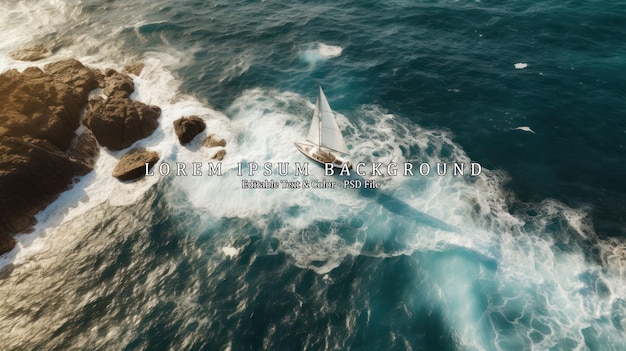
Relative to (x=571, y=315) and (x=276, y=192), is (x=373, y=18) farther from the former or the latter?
(x=571, y=315)

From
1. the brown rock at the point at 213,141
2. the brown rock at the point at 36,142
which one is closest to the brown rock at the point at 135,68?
the brown rock at the point at 36,142

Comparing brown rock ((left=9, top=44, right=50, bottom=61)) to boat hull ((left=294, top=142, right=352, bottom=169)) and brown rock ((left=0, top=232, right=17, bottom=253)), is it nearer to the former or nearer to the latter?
brown rock ((left=0, top=232, right=17, bottom=253))

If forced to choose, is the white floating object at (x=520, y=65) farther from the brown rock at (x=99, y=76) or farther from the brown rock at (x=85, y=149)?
the brown rock at (x=99, y=76)

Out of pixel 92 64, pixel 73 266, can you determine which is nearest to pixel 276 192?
pixel 73 266

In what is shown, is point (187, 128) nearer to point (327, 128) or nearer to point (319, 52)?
point (327, 128)

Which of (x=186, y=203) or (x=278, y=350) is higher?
(x=186, y=203)

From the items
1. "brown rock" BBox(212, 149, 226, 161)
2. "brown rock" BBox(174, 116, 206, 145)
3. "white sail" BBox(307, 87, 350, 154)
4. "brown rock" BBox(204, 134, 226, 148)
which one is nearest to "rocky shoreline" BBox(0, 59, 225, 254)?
"brown rock" BBox(174, 116, 206, 145)

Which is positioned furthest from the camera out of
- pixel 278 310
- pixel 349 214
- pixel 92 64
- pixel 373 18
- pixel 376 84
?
pixel 373 18
